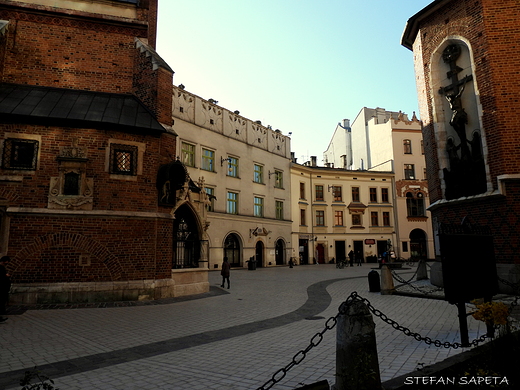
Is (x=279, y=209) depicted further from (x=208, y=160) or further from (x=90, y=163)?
(x=90, y=163)

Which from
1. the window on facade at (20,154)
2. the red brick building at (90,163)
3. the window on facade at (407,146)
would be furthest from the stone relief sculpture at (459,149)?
the window on facade at (407,146)

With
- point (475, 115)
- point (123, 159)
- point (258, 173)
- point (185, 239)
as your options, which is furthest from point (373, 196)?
point (123, 159)

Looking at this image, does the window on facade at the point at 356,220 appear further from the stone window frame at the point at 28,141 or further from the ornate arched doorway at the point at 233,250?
the stone window frame at the point at 28,141

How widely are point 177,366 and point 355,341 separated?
2836mm

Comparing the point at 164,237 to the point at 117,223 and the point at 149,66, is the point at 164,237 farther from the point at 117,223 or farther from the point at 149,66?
the point at 149,66

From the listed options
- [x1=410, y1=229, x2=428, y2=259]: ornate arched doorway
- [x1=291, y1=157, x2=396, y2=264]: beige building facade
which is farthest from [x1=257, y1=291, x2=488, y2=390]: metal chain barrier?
[x1=410, y1=229, x2=428, y2=259]: ornate arched doorway

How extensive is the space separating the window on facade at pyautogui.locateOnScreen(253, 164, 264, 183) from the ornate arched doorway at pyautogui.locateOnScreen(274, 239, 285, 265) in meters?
6.56

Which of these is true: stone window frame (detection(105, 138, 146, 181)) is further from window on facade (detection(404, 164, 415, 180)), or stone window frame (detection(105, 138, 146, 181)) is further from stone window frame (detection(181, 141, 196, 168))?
window on facade (detection(404, 164, 415, 180))

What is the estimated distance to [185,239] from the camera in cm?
1377

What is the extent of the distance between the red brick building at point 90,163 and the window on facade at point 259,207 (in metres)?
19.3

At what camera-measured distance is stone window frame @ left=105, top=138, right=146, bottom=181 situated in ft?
38.4

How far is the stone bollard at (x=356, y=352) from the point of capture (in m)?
3.45

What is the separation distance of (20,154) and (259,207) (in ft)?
79.0

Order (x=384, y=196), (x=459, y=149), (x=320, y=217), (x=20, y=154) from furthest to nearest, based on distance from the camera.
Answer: (x=384, y=196)
(x=320, y=217)
(x=459, y=149)
(x=20, y=154)
